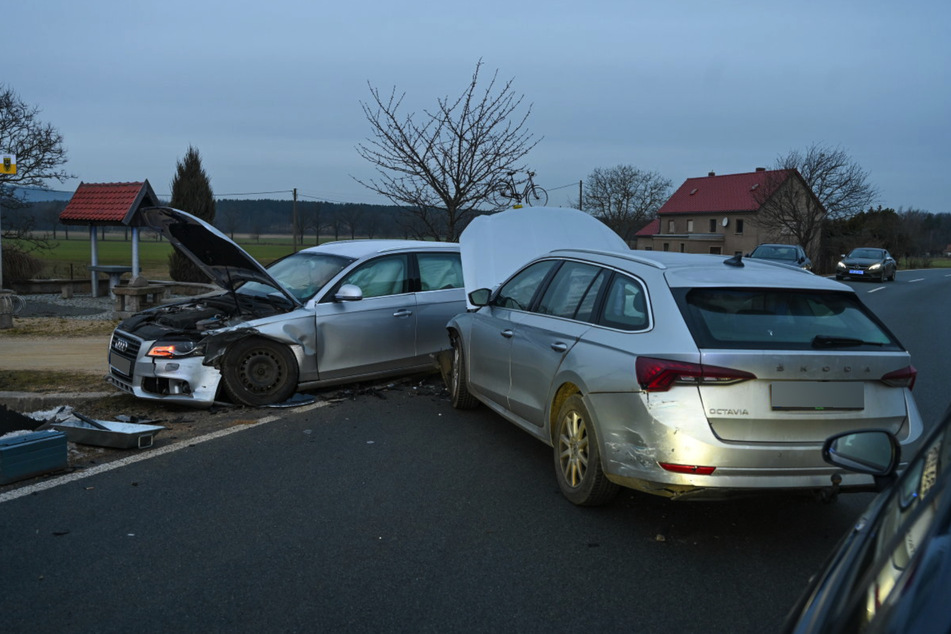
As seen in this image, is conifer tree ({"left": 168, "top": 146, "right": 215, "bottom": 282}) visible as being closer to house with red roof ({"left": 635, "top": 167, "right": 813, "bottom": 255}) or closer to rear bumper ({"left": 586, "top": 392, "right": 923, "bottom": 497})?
rear bumper ({"left": 586, "top": 392, "right": 923, "bottom": 497})

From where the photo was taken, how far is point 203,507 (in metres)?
4.95

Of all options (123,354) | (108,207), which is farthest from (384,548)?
(108,207)

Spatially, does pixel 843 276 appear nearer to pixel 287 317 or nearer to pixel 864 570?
pixel 287 317

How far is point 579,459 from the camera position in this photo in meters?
5.00

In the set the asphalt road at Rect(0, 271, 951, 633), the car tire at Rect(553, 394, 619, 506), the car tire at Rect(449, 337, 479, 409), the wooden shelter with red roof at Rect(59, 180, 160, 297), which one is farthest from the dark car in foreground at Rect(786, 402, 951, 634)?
the wooden shelter with red roof at Rect(59, 180, 160, 297)

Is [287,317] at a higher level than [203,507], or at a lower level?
higher

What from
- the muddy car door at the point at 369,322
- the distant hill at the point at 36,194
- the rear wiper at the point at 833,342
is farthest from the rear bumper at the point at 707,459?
the distant hill at the point at 36,194

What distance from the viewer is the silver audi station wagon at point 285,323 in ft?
24.6

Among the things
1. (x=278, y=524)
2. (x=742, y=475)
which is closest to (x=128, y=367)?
(x=278, y=524)

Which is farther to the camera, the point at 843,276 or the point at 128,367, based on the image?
the point at 843,276

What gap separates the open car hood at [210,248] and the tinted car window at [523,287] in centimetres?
223

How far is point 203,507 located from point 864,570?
4176 mm

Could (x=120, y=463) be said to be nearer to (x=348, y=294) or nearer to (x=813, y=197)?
(x=348, y=294)

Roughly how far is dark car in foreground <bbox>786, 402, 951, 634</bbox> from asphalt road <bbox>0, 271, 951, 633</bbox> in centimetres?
188
